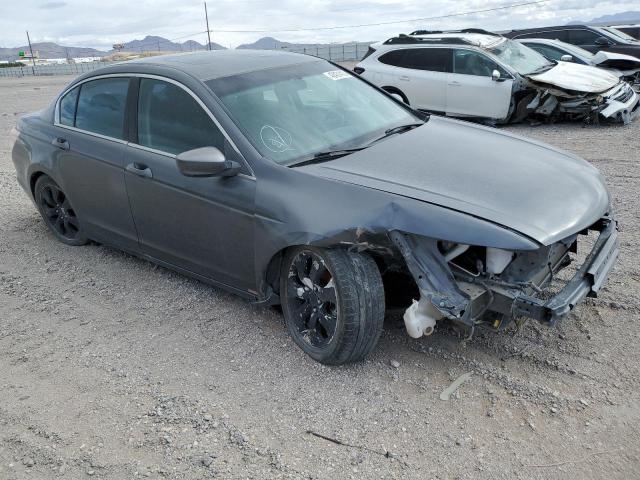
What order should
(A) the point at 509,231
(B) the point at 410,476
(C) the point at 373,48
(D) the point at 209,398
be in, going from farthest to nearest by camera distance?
(C) the point at 373,48 < (D) the point at 209,398 < (A) the point at 509,231 < (B) the point at 410,476

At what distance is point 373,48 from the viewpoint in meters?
11.8

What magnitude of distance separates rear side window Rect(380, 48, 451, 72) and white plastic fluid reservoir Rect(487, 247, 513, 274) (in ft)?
26.9

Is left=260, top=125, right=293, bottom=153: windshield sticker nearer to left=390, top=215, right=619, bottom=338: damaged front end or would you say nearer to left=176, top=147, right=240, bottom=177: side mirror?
left=176, top=147, right=240, bottom=177: side mirror

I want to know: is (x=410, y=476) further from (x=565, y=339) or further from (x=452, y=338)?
(x=565, y=339)

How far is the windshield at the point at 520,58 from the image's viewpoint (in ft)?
33.9

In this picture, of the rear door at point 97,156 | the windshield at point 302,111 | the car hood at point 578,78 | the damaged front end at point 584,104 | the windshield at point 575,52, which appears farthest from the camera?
the windshield at point 575,52

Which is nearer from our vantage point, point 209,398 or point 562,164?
point 209,398

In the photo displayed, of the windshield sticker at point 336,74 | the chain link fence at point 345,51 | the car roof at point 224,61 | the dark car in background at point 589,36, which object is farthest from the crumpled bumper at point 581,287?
the chain link fence at point 345,51

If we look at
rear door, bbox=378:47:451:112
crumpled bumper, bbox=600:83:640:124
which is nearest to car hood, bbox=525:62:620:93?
crumpled bumper, bbox=600:83:640:124

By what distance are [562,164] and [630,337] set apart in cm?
110

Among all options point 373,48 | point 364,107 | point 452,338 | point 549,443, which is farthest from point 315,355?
point 373,48

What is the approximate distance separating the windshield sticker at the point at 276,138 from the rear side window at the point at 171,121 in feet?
0.86

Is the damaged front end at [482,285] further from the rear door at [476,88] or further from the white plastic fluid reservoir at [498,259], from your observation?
the rear door at [476,88]

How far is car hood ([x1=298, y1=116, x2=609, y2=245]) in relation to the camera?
9.91 ft
